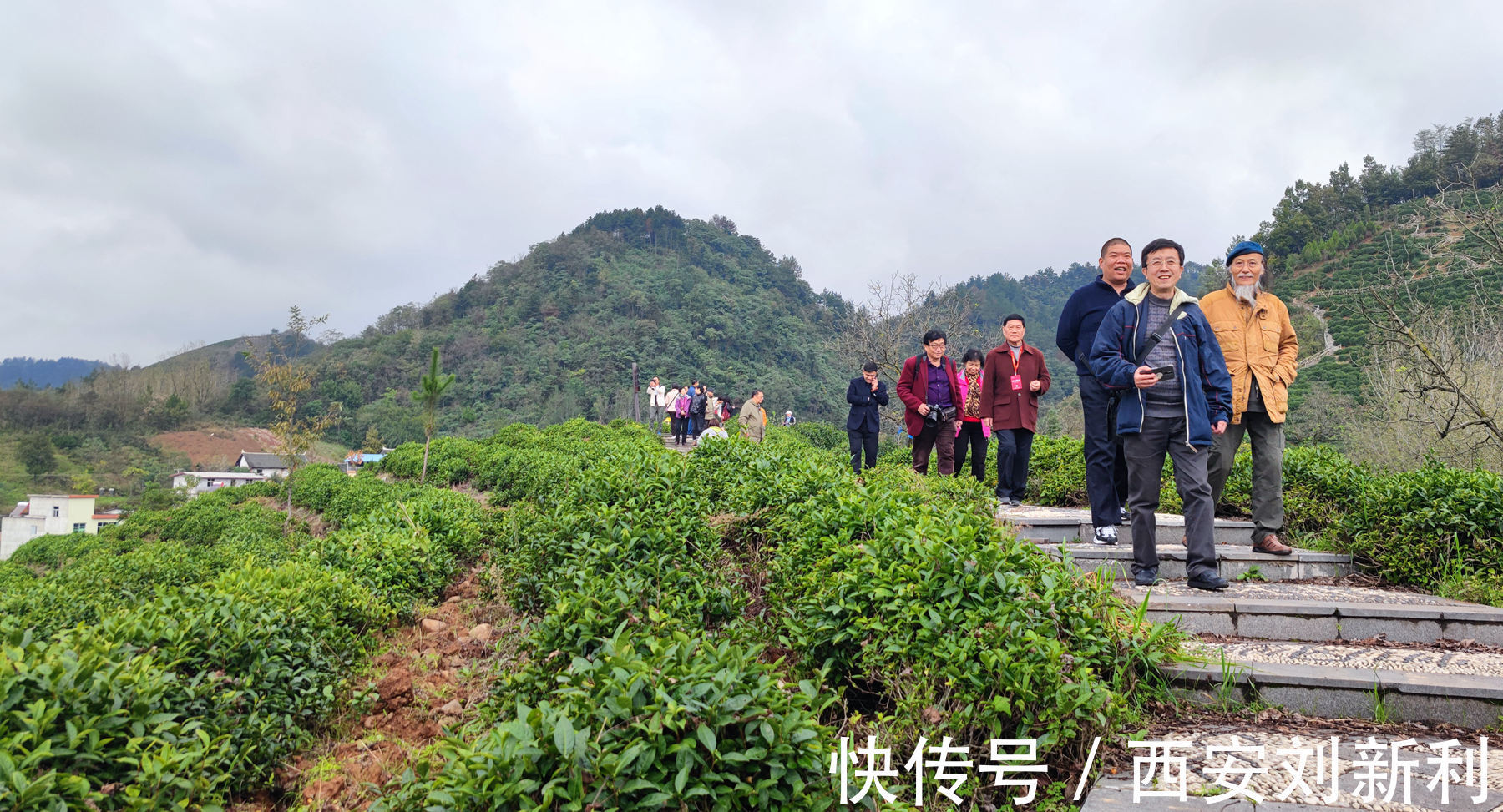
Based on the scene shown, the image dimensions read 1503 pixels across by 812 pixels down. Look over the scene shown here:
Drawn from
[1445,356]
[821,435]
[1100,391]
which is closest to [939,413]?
[1100,391]

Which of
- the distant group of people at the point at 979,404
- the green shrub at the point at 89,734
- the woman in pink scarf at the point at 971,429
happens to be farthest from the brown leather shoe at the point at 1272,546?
the green shrub at the point at 89,734

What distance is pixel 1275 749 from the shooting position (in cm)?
250

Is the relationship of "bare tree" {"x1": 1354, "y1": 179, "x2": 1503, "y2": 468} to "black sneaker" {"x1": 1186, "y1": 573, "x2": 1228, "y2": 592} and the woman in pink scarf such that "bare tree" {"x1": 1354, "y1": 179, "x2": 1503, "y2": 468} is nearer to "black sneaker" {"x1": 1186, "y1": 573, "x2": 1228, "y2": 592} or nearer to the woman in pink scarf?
the woman in pink scarf

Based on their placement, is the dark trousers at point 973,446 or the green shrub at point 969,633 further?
the dark trousers at point 973,446

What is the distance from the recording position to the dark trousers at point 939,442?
6.89 meters

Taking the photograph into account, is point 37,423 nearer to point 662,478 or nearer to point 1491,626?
point 662,478

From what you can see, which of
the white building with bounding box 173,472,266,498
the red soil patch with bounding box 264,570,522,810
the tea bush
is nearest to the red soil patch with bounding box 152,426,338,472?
the white building with bounding box 173,472,266,498

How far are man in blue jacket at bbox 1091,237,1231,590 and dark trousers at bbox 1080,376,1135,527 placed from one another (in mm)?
652

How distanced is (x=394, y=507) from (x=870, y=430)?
16.9ft

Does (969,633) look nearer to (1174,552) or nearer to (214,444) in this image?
(1174,552)

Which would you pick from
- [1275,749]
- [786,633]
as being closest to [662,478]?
[786,633]

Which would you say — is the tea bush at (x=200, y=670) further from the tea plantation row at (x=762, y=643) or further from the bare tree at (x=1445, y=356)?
the bare tree at (x=1445, y=356)

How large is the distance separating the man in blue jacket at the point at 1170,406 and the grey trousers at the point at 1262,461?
21.3 inches

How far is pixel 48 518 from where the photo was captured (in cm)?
3297
